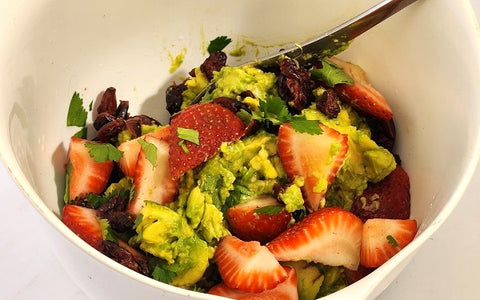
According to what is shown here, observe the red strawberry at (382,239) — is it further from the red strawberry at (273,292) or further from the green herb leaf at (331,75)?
the green herb leaf at (331,75)

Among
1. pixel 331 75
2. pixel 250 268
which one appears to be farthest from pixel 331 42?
pixel 250 268

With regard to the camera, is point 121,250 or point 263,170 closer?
point 121,250

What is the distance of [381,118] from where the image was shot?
1.33 meters

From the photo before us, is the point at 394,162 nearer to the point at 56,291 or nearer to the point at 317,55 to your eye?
the point at 317,55

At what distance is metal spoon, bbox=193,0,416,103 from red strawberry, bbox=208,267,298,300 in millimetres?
470

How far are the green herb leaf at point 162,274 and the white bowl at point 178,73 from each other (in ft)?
0.31

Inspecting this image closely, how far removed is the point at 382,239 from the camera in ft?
3.68

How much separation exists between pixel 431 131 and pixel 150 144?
57 centimetres

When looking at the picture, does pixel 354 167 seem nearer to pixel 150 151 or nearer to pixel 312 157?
pixel 312 157

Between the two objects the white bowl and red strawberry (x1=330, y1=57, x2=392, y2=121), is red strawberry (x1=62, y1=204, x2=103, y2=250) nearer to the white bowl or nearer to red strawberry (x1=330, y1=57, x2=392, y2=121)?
the white bowl

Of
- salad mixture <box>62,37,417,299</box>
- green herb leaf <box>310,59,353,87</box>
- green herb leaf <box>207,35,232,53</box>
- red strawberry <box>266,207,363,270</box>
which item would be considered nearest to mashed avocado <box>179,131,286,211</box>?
salad mixture <box>62,37,417,299</box>

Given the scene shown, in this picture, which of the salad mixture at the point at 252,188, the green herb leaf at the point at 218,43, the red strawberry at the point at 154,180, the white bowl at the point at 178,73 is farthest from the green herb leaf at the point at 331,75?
the red strawberry at the point at 154,180

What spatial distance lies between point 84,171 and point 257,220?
360mm

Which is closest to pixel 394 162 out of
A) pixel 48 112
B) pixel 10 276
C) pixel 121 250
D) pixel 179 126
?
pixel 179 126
